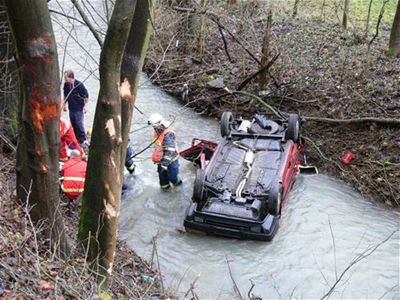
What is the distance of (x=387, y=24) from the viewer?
18453 mm

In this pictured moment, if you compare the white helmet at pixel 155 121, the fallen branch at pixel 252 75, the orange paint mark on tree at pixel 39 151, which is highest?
the orange paint mark on tree at pixel 39 151

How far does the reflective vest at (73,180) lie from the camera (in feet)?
25.0

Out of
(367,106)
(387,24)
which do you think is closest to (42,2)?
(367,106)

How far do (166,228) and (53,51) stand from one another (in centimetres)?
536

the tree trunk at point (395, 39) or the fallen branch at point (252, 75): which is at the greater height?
the tree trunk at point (395, 39)

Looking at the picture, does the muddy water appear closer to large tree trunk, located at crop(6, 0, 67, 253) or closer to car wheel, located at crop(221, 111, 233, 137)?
car wheel, located at crop(221, 111, 233, 137)

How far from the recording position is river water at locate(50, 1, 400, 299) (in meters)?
7.18

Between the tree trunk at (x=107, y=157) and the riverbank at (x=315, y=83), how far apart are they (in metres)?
3.89

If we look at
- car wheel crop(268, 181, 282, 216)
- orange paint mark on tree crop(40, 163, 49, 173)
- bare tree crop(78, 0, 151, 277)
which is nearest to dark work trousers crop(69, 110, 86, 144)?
car wheel crop(268, 181, 282, 216)

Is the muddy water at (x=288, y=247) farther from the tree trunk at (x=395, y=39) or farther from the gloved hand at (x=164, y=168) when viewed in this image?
the tree trunk at (x=395, y=39)

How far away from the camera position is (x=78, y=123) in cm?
1109

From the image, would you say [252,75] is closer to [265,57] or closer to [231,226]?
[265,57]

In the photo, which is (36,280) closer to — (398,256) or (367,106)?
(398,256)

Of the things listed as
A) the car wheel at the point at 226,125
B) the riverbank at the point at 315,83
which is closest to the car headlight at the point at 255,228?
the car wheel at the point at 226,125
